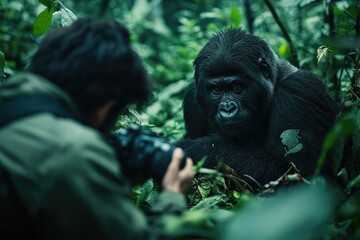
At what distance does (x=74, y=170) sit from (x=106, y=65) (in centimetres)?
58

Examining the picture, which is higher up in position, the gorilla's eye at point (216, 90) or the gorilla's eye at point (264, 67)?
the gorilla's eye at point (264, 67)

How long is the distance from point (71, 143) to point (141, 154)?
2.06ft

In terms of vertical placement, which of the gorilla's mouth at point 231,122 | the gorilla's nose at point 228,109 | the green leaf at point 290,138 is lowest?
the green leaf at point 290,138

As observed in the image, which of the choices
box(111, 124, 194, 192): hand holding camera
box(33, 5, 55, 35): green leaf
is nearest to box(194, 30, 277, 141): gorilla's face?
box(33, 5, 55, 35): green leaf

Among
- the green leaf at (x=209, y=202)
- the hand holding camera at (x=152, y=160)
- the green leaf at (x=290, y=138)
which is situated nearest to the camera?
the hand holding camera at (x=152, y=160)

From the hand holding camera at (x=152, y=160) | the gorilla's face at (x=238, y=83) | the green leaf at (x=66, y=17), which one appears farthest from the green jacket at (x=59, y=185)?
the gorilla's face at (x=238, y=83)

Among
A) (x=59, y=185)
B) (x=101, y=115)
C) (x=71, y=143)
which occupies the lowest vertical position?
(x=59, y=185)

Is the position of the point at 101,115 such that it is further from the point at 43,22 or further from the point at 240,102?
the point at 240,102

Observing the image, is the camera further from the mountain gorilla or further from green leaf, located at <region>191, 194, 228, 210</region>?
the mountain gorilla

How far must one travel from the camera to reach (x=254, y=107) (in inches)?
182

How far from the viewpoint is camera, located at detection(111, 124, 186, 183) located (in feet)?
8.37

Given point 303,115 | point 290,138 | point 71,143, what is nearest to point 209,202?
point 290,138

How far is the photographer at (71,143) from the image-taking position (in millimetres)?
1958

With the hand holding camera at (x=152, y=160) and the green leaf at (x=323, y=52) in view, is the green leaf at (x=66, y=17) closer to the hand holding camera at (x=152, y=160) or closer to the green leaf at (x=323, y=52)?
the hand holding camera at (x=152, y=160)
